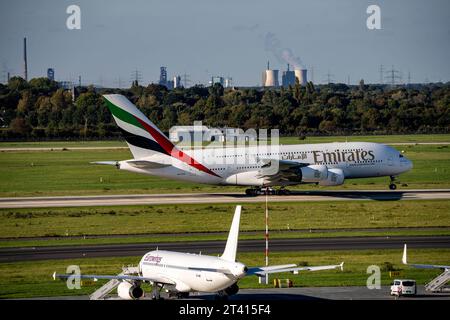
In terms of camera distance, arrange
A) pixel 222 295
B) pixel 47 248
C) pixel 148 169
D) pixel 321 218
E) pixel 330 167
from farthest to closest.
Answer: pixel 330 167 < pixel 148 169 < pixel 321 218 < pixel 47 248 < pixel 222 295

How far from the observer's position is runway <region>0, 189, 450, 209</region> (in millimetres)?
98875

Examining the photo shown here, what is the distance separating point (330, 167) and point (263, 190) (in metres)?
8.32

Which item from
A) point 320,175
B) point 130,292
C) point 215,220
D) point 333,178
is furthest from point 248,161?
point 130,292

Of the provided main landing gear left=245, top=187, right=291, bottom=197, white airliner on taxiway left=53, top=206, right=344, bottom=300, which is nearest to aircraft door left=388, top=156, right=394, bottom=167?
main landing gear left=245, top=187, right=291, bottom=197

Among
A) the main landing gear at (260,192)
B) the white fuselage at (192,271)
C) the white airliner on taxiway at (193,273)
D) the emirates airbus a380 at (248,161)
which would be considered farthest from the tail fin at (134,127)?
the white fuselage at (192,271)

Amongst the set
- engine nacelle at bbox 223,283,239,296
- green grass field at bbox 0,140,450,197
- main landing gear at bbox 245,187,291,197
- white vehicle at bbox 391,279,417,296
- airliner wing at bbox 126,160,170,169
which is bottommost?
green grass field at bbox 0,140,450,197

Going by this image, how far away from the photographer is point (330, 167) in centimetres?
10425

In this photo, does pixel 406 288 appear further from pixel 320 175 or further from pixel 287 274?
pixel 320 175

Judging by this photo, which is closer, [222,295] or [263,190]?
[222,295]

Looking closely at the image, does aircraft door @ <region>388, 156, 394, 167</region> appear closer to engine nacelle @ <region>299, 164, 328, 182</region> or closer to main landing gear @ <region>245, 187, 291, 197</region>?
engine nacelle @ <region>299, 164, 328, 182</region>

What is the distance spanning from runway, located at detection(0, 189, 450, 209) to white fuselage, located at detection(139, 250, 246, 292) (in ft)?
149

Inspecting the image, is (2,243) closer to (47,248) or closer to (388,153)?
(47,248)

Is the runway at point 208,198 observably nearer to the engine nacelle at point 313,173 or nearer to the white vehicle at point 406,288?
the engine nacelle at point 313,173

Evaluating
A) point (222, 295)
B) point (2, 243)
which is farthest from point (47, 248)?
point (222, 295)
